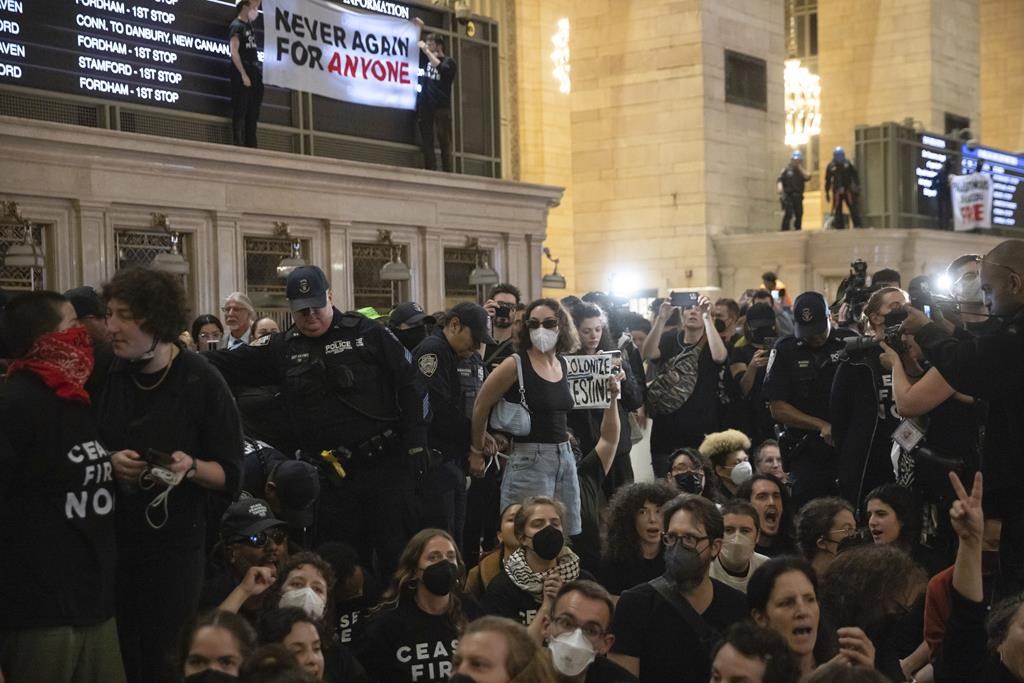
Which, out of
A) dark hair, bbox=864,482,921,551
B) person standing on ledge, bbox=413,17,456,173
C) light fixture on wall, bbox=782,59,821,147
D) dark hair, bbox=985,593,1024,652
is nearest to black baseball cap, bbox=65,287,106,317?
dark hair, bbox=985,593,1024,652

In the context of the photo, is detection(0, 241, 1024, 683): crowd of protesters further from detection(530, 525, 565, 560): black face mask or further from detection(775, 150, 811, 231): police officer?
detection(775, 150, 811, 231): police officer

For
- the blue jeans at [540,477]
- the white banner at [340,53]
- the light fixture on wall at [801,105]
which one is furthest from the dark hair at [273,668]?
the light fixture on wall at [801,105]

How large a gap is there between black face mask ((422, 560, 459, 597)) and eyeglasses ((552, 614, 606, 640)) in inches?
24.6

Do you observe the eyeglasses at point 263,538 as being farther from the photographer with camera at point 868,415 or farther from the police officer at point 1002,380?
the photographer with camera at point 868,415

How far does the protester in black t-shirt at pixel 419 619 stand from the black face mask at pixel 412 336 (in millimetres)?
3232

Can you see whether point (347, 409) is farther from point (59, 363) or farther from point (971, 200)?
point (971, 200)

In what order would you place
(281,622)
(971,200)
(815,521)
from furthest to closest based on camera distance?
1. (971,200)
2. (815,521)
3. (281,622)

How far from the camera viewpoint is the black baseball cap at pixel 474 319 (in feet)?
27.7

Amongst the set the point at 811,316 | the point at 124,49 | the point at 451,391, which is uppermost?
the point at 124,49

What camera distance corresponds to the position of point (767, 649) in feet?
15.4

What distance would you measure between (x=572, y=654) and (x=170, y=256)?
29.2ft

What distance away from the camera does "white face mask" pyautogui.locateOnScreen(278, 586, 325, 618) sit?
5.57 metres

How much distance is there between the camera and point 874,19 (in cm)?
2983

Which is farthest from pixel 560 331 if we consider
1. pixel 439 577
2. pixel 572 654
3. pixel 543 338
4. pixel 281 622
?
pixel 281 622
